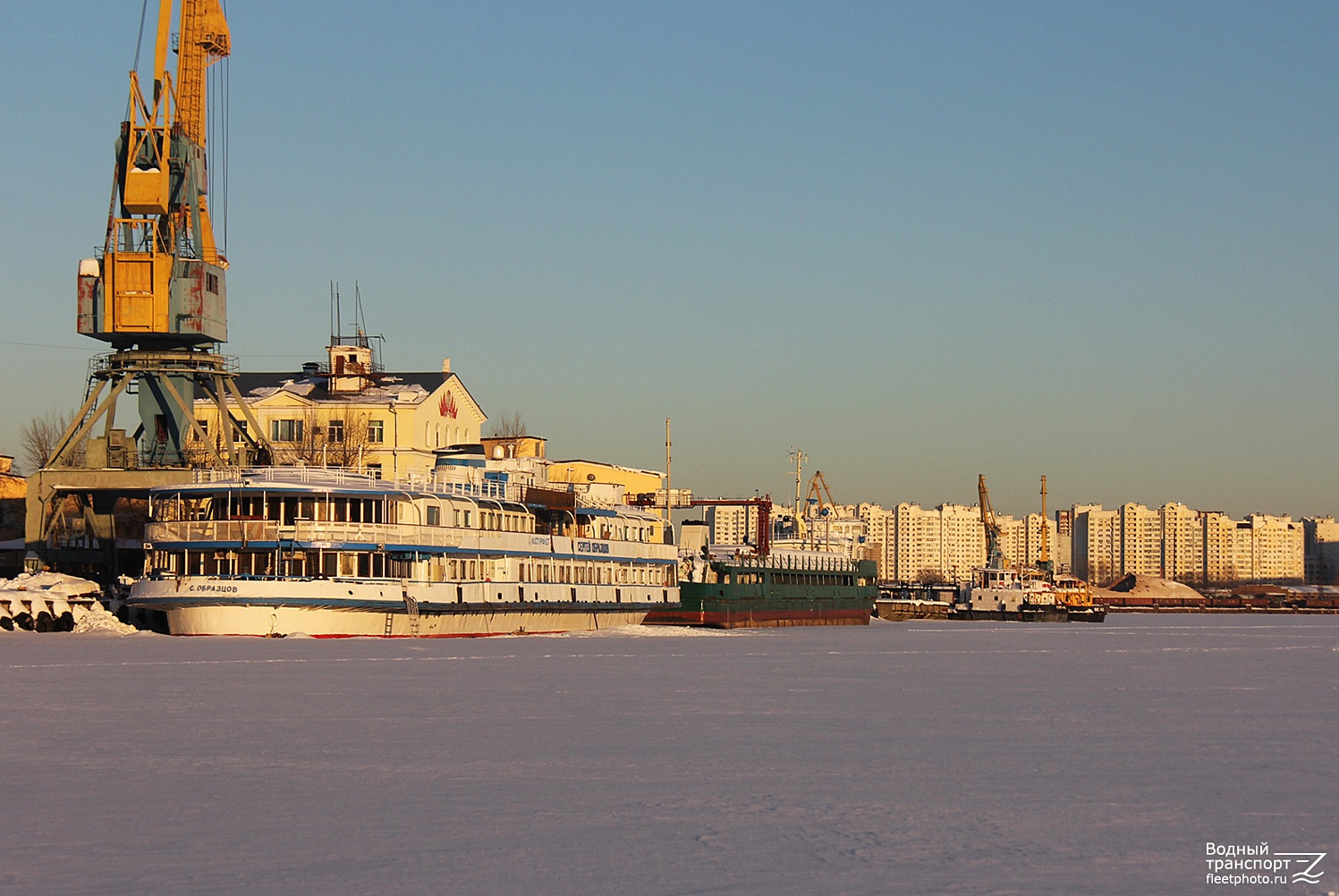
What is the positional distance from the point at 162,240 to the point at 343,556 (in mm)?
20226

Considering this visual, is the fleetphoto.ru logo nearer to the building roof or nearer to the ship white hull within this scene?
the ship white hull

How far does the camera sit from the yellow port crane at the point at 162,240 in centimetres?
7162

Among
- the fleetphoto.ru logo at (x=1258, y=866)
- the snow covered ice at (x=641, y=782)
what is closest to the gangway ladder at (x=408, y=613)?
the snow covered ice at (x=641, y=782)

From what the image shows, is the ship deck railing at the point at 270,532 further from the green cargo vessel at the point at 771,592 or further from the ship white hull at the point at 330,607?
the green cargo vessel at the point at 771,592

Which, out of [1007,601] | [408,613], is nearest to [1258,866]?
[408,613]

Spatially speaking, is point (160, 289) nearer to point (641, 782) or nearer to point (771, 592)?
point (771, 592)

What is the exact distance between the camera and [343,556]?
62.4 meters

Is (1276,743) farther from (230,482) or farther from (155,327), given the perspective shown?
(155,327)

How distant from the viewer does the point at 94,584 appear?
69.1m

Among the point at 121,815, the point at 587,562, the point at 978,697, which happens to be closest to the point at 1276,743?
the point at 978,697

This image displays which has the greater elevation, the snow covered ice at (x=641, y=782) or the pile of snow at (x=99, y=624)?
the snow covered ice at (x=641, y=782)

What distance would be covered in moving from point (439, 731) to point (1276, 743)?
1438 cm

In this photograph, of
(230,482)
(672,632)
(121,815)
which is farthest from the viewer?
(672,632)

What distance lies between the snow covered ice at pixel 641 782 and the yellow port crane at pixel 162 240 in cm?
3142
